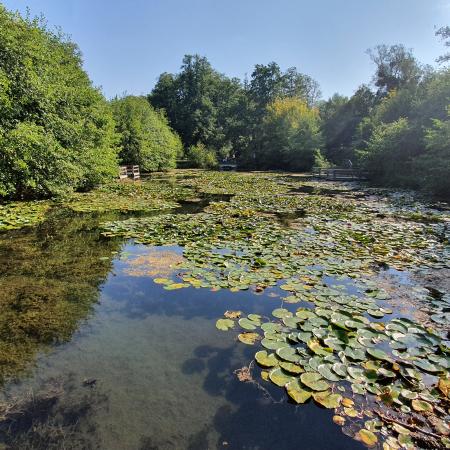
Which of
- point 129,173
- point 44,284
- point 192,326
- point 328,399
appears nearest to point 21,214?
point 44,284

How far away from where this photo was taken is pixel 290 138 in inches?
1171

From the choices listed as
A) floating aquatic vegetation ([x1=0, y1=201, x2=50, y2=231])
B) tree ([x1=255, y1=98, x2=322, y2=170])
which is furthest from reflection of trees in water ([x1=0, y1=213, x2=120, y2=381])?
tree ([x1=255, y1=98, x2=322, y2=170])

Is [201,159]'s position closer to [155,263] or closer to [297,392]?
[155,263]

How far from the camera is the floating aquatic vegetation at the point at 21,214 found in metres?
6.76

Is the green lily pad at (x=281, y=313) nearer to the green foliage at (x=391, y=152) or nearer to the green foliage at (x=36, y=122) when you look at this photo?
the green foliage at (x=36, y=122)

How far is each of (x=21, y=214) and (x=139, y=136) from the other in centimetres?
1472

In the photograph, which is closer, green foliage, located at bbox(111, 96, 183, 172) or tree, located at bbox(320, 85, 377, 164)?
green foliage, located at bbox(111, 96, 183, 172)

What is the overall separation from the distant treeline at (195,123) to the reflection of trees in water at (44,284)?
11.8ft

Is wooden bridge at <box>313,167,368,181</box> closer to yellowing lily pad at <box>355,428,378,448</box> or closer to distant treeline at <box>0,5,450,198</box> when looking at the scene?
distant treeline at <box>0,5,450,198</box>

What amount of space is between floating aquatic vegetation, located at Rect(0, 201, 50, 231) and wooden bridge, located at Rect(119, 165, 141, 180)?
28.4 ft

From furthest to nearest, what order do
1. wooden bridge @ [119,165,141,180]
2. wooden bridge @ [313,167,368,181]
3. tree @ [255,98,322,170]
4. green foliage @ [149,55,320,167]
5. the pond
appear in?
green foliage @ [149,55,320,167] → tree @ [255,98,322,170] → wooden bridge @ [313,167,368,181] → wooden bridge @ [119,165,141,180] → the pond

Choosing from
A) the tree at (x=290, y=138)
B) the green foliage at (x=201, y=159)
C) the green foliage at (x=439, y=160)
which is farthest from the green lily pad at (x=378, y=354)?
the green foliage at (x=201, y=159)

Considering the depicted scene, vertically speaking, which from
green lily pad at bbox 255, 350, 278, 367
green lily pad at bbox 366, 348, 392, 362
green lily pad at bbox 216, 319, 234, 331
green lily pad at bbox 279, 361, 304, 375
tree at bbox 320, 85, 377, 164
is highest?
tree at bbox 320, 85, 377, 164

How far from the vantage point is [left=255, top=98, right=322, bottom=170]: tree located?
94.0 ft
